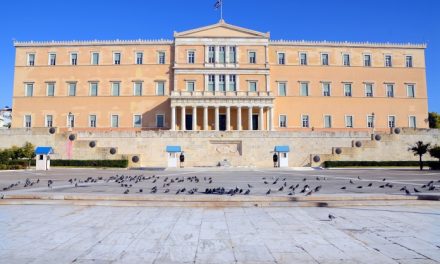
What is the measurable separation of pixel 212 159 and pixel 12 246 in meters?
34.3

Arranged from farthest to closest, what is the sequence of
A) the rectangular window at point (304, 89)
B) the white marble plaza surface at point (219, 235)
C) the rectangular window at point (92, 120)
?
the rectangular window at point (304, 89) → the rectangular window at point (92, 120) → the white marble plaza surface at point (219, 235)

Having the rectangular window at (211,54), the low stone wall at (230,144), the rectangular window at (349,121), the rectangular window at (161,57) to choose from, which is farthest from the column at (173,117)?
the rectangular window at (349,121)

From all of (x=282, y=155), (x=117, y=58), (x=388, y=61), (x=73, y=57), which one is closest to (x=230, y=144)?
(x=282, y=155)

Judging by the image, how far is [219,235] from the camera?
6.70m

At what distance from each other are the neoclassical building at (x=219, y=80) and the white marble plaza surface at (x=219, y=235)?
41822 mm

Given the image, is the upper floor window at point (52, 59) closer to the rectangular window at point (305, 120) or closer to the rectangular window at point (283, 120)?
the rectangular window at point (283, 120)

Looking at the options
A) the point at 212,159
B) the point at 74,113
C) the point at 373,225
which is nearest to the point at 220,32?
the point at 212,159

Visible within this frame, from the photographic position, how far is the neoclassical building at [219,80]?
52.2 metres

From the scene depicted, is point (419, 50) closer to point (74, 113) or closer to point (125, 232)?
point (74, 113)

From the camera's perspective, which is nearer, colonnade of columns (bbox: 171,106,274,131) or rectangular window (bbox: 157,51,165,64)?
colonnade of columns (bbox: 171,106,274,131)

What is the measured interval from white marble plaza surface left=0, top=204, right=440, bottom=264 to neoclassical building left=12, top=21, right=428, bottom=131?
41.8 m

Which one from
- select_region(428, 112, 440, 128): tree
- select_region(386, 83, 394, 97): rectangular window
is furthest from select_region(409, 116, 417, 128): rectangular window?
select_region(428, 112, 440, 128): tree

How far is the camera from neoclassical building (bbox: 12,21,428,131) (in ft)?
171

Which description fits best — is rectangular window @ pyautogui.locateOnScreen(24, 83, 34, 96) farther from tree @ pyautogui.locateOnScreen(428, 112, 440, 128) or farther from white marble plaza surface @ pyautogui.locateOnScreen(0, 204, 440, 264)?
tree @ pyautogui.locateOnScreen(428, 112, 440, 128)
